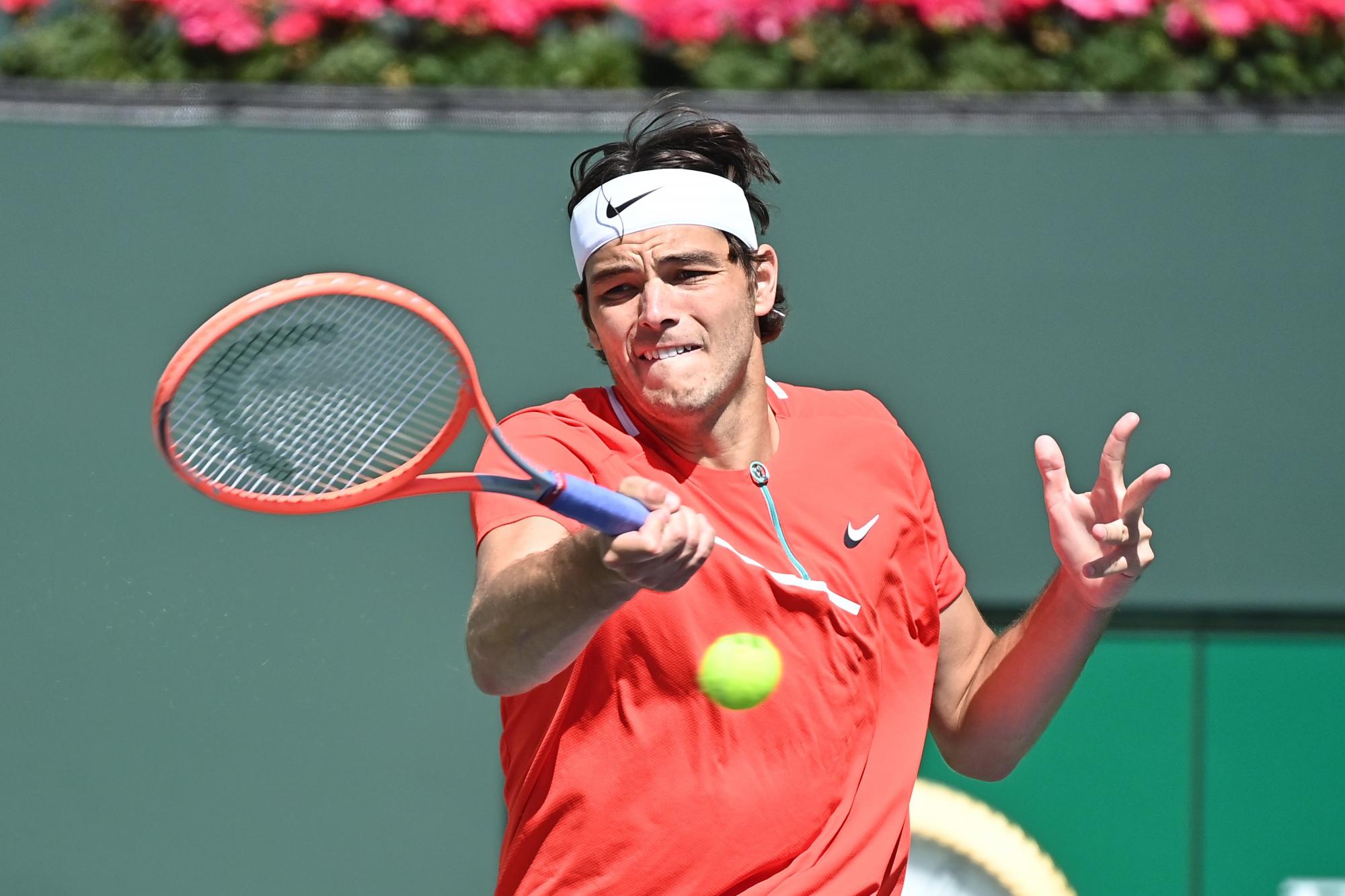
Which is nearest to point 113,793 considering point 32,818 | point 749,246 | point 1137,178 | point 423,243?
point 32,818

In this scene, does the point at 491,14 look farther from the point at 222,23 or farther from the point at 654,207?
the point at 654,207

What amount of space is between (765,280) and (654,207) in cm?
31

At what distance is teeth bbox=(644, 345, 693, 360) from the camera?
2.26 m

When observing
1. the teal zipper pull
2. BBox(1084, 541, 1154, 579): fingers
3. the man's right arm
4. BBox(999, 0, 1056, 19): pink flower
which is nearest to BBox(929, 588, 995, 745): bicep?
BBox(1084, 541, 1154, 579): fingers

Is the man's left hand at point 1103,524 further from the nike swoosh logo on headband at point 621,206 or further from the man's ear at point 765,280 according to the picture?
the nike swoosh logo on headband at point 621,206

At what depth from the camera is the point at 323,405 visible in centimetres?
240

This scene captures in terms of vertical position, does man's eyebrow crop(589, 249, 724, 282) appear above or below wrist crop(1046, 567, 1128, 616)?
above

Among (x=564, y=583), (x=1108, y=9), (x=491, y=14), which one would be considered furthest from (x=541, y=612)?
(x=1108, y=9)

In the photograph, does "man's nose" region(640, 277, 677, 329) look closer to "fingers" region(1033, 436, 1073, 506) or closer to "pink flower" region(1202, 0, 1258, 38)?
"fingers" region(1033, 436, 1073, 506)

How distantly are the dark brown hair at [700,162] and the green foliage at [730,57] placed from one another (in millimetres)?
1541

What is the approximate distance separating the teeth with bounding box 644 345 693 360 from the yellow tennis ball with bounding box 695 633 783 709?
43cm

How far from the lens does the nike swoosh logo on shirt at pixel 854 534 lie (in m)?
2.33

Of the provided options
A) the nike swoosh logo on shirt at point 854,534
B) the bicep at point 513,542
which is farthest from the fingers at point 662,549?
the nike swoosh logo on shirt at point 854,534

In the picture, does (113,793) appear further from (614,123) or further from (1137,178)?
(1137,178)
